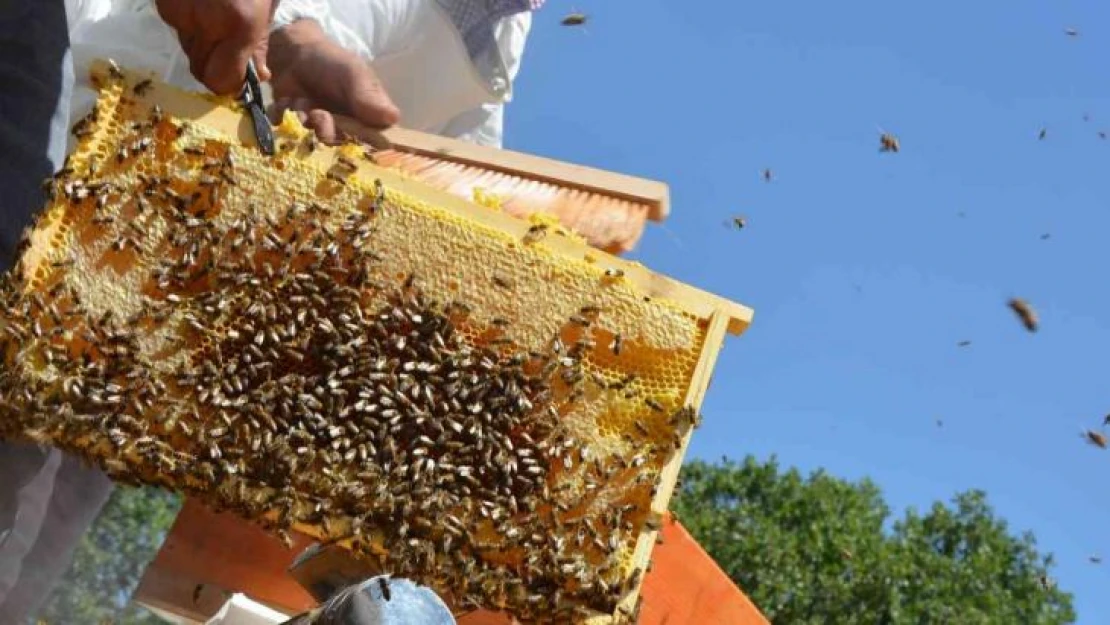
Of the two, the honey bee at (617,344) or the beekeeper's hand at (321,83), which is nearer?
the honey bee at (617,344)

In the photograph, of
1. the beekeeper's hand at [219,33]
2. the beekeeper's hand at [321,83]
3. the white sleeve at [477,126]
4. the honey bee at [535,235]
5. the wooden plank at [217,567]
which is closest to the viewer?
the beekeeper's hand at [219,33]

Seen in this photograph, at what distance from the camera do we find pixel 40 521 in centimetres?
447

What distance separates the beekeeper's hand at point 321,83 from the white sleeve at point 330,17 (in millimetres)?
187

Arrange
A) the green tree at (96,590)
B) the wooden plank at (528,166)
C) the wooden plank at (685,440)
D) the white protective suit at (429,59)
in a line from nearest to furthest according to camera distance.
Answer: the wooden plank at (685,440)
the wooden plank at (528,166)
the green tree at (96,590)
the white protective suit at (429,59)

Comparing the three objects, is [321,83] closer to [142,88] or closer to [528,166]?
[528,166]

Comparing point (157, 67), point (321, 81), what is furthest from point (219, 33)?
point (157, 67)

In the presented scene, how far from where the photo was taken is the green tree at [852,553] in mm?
40219

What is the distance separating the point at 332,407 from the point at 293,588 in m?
0.83

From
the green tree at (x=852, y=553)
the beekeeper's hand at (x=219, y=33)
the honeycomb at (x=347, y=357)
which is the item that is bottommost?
the honeycomb at (x=347, y=357)

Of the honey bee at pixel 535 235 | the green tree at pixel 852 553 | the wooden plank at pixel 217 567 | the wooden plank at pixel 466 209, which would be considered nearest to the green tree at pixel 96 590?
the wooden plank at pixel 217 567

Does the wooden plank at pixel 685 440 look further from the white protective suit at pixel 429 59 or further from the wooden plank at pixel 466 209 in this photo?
the white protective suit at pixel 429 59

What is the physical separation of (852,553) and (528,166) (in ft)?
114

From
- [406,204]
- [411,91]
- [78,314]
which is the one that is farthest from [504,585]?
[411,91]

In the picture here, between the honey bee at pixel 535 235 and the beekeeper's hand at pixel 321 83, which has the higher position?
the beekeeper's hand at pixel 321 83
